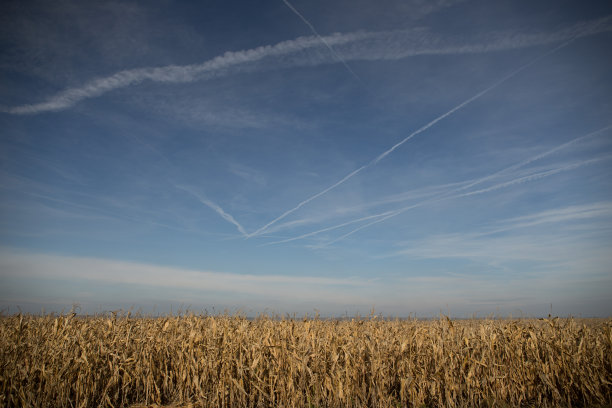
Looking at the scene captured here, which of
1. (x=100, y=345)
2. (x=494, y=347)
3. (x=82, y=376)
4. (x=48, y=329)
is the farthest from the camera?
(x=48, y=329)

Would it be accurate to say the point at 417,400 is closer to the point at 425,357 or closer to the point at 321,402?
the point at 425,357

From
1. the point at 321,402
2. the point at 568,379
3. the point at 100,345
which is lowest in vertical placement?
the point at 321,402

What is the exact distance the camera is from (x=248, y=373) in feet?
26.2

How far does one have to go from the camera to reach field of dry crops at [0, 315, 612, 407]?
714cm

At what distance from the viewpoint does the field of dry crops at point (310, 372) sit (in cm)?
714

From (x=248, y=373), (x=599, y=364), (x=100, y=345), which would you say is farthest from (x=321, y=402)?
(x=599, y=364)

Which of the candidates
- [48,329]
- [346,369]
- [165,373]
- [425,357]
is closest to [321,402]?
[346,369]

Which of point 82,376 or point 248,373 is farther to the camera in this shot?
point 248,373

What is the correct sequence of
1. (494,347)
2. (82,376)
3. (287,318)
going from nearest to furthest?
(82,376) → (494,347) → (287,318)

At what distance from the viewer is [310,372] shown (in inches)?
277

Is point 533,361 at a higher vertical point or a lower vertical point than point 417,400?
higher

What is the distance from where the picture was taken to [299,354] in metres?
7.98

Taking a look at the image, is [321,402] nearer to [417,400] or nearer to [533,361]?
[417,400]

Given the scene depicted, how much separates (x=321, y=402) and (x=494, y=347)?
193 inches
